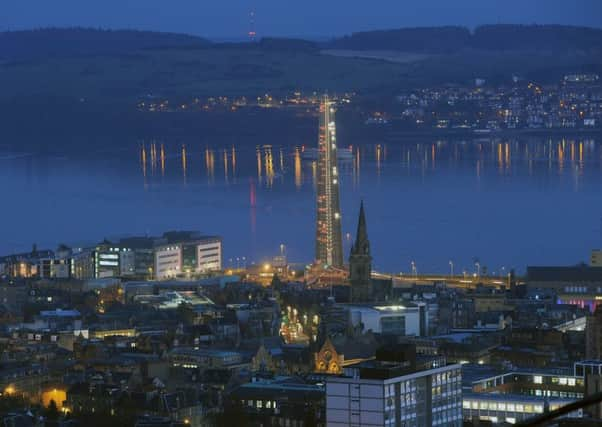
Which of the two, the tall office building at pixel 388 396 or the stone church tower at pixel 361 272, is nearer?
the tall office building at pixel 388 396

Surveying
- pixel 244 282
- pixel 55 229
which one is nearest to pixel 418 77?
pixel 55 229

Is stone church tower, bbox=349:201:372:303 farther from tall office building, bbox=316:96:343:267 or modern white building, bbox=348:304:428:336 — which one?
tall office building, bbox=316:96:343:267

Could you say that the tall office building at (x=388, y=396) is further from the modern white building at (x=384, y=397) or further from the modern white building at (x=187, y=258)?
the modern white building at (x=187, y=258)

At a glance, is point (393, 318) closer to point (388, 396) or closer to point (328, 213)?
point (388, 396)

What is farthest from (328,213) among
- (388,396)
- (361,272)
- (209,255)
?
(388,396)

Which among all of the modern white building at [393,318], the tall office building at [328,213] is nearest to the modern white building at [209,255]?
the tall office building at [328,213]

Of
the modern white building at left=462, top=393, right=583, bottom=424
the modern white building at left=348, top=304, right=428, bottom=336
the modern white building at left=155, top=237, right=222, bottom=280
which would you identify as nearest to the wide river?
the modern white building at left=155, top=237, right=222, bottom=280
